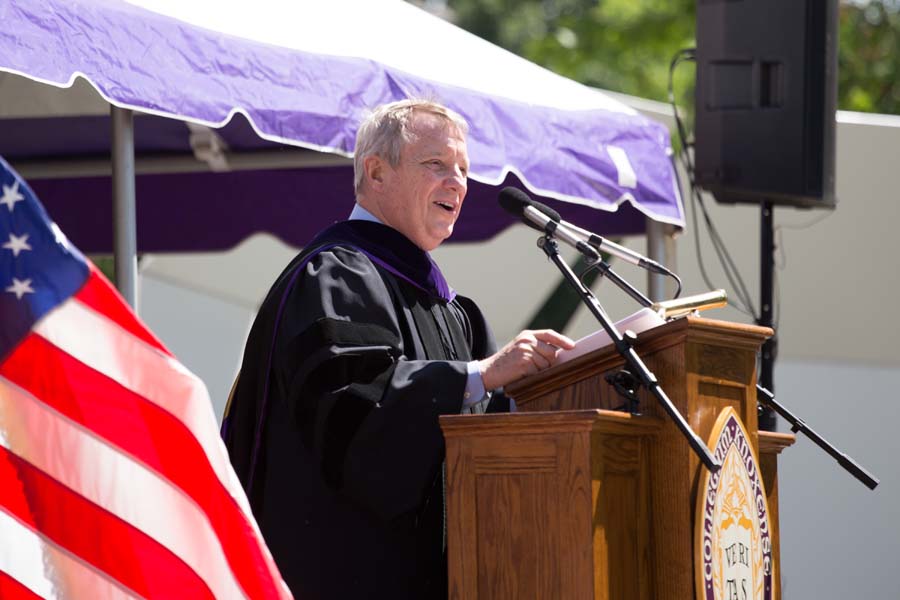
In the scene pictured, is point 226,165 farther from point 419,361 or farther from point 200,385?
point 200,385

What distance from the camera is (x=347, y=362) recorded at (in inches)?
141

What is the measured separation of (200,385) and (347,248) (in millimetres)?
1080

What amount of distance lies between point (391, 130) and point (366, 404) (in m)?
0.78

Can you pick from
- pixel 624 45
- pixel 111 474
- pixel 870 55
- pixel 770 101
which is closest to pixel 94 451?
pixel 111 474

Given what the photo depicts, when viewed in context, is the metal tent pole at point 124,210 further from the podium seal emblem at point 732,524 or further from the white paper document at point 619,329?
the podium seal emblem at point 732,524

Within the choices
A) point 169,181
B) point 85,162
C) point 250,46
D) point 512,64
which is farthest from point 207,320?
point 250,46

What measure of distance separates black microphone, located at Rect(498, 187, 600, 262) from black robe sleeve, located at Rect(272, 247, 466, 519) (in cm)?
38

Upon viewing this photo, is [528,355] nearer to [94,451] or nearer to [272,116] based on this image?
[94,451]

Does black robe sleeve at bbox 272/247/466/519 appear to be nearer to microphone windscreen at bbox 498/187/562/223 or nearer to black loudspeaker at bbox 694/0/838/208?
microphone windscreen at bbox 498/187/562/223

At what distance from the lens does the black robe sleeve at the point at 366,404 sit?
11.7 feet

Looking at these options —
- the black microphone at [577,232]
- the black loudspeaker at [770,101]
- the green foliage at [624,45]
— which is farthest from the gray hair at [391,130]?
the green foliage at [624,45]

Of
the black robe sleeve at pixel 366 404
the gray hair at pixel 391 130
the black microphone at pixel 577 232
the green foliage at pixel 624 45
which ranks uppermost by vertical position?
the green foliage at pixel 624 45

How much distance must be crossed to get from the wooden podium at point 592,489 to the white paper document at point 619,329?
0.03 meters

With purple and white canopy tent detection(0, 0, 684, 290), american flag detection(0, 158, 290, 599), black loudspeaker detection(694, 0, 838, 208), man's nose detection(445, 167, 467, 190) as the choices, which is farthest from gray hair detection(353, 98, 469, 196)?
black loudspeaker detection(694, 0, 838, 208)
